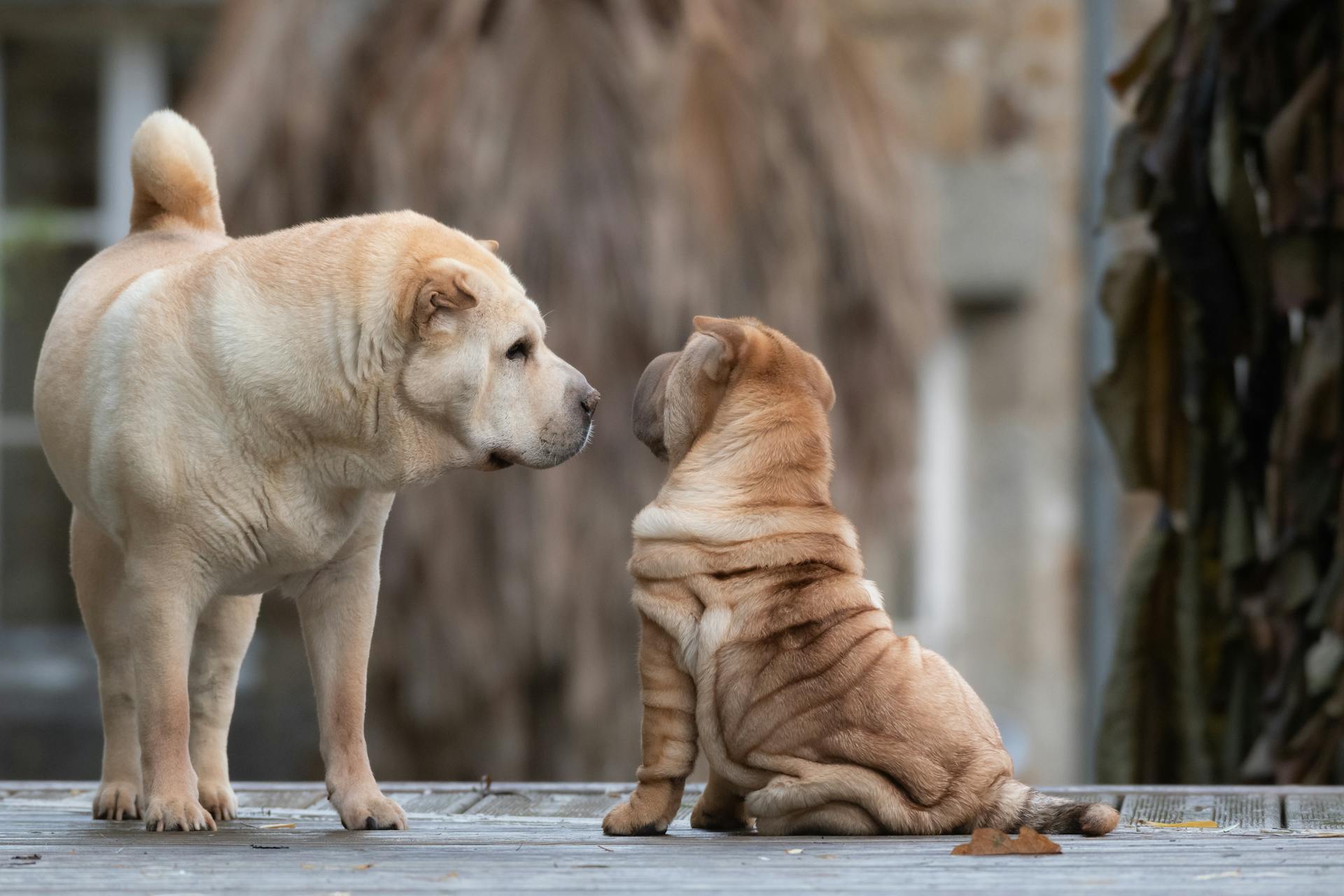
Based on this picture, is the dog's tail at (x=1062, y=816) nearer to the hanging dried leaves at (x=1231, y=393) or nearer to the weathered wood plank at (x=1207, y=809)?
the weathered wood plank at (x=1207, y=809)

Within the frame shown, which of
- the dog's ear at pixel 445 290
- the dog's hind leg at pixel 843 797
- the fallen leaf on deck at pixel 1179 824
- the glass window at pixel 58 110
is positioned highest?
the glass window at pixel 58 110

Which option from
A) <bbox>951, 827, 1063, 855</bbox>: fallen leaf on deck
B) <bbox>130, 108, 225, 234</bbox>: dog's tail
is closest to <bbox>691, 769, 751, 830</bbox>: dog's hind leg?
<bbox>951, 827, 1063, 855</bbox>: fallen leaf on deck

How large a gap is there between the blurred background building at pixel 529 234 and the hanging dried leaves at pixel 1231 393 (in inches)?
96.3

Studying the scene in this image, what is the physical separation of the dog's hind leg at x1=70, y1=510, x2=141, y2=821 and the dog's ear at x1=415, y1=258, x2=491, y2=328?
914mm

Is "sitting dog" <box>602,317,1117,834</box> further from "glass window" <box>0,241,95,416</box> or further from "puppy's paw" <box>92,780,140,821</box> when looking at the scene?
"glass window" <box>0,241,95,416</box>

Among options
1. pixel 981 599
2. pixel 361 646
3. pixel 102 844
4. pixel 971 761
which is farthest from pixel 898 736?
pixel 981 599

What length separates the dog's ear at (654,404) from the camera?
335 cm

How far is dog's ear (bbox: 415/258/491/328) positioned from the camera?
3.22 metres

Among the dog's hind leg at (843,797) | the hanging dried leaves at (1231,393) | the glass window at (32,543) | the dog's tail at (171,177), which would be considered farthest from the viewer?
the glass window at (32,543)

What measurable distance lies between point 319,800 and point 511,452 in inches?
46.7

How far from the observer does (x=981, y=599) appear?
9883 millimetres

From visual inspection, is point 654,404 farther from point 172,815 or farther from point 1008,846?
point 172,815

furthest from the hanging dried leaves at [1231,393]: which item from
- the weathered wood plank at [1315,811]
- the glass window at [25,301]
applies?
the glass window at [25,301]

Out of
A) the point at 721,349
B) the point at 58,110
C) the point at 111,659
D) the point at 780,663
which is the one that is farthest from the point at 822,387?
the point at 58,110
